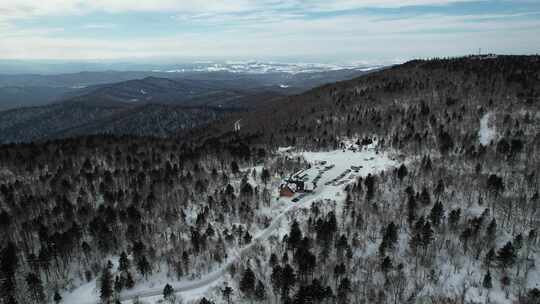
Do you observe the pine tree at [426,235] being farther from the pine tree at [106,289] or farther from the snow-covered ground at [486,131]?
the snow-covered ground at [486,131]

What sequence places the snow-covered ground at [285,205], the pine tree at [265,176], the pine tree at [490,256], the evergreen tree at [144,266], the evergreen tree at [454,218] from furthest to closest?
the pine tree at [265,176] → the evergreen tree at [454,218] → the evergreen tree at [144,266] → the snow-covered ground at [285,205] → the pine tree at [490,256]

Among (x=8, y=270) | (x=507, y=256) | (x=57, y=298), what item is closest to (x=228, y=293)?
(x=57, y=298)

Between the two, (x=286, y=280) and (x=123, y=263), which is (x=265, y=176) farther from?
(x=123, y=263)

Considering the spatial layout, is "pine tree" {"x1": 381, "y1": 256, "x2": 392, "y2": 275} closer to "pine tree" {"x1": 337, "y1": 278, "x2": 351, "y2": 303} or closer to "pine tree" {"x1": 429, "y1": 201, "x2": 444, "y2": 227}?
"pine tree" {"x1": 337, "y1": 278, "x2": 351, "y2": 303}

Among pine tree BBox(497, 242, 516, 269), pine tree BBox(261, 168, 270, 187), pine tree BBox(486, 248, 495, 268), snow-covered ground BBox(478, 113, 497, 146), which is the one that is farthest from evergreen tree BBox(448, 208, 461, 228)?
snow-covered ground BBox(478, 113, 497, 146)

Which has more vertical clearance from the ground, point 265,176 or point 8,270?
point 265,176

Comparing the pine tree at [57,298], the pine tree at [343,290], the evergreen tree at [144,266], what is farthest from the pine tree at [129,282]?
the pine tree at [343,290]
